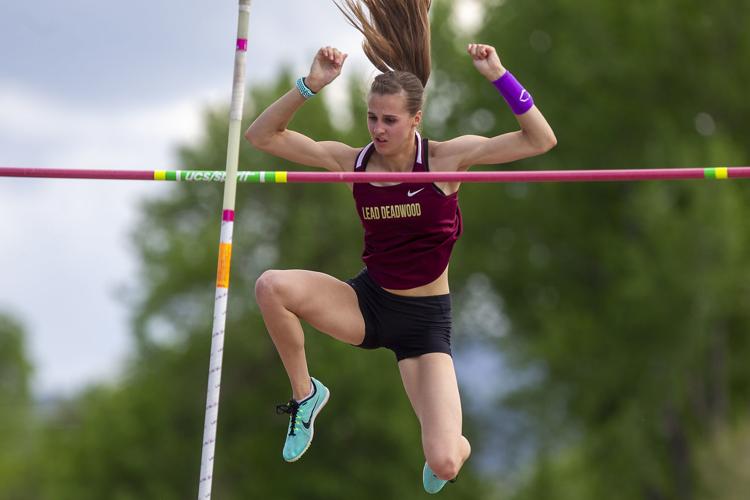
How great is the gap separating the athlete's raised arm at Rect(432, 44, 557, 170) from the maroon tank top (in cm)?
14

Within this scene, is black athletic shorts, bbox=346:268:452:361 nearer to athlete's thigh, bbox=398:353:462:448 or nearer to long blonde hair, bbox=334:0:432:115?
athlete's thigh, bbox=398:353:462:448

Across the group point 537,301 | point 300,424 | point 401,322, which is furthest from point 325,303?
point 537,301

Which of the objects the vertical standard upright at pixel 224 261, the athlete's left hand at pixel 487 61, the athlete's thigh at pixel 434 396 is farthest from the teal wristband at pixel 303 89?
the athlete's thigh at pixel 434 396

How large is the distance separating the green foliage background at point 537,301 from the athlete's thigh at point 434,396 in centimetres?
1482

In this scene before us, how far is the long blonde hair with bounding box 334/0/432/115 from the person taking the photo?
636 centimetres

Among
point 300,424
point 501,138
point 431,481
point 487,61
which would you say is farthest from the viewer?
point 431,481

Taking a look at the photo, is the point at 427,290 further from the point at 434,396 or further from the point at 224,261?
the point at 224,261

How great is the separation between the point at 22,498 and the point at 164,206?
13426 millimetres

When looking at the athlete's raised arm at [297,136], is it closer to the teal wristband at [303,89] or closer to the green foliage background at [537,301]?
the teal wristband at [303,89]

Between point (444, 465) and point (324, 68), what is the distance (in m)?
1.95

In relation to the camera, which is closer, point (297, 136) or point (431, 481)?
point (297, 136)

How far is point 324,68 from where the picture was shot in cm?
596

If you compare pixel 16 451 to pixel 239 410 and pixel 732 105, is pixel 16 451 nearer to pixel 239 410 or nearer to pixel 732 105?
pixel 239 410

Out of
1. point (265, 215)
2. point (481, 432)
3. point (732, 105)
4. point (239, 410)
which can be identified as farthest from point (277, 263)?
point (732, 105)
